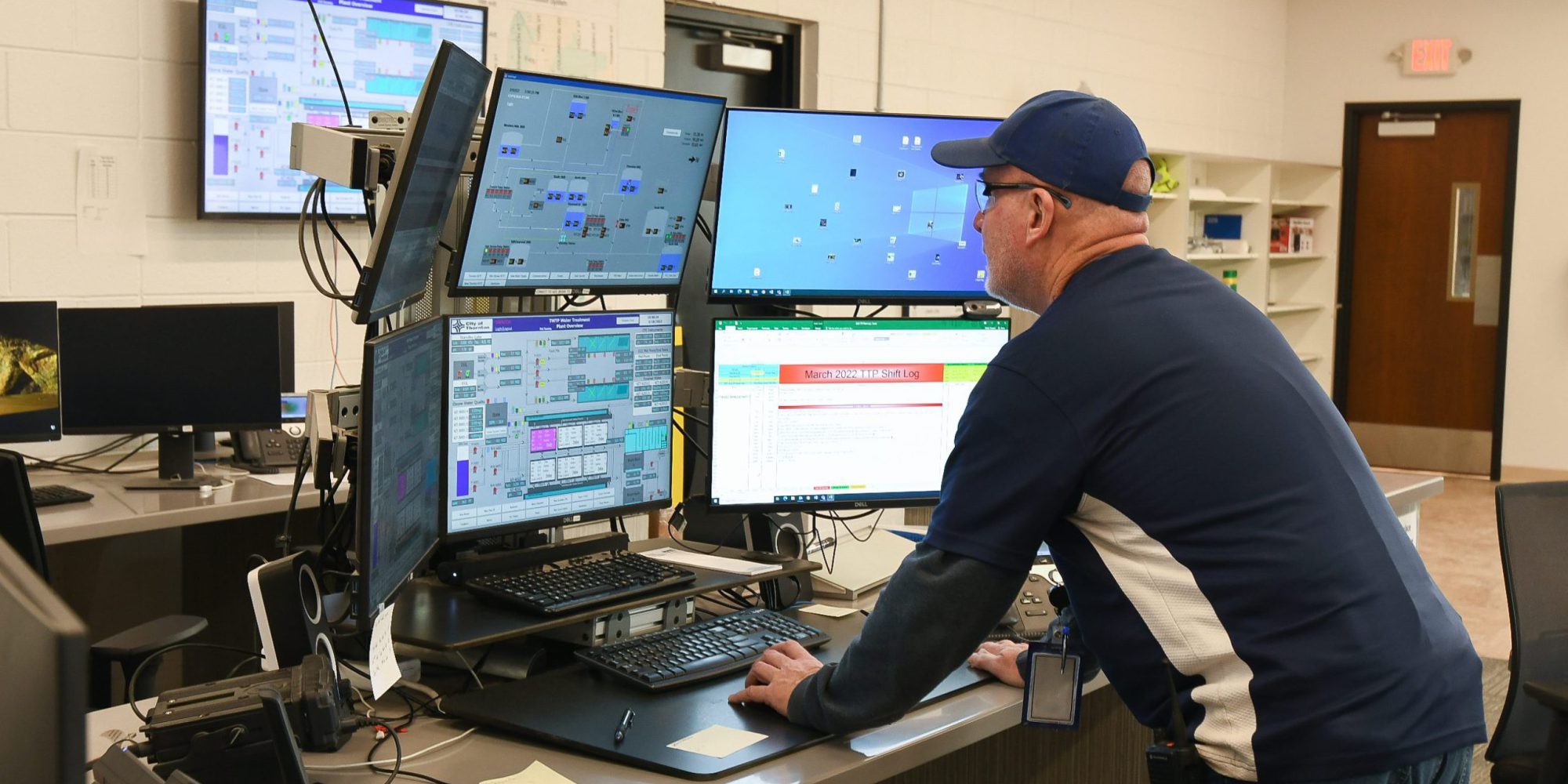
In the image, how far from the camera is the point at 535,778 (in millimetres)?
1372

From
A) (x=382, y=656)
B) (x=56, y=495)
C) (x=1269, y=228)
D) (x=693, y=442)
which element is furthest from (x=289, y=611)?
(x=1269, y=228)

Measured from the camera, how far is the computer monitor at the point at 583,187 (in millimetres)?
1771

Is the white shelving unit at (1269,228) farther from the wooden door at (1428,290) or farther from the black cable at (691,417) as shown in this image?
the black cable at (691,417)

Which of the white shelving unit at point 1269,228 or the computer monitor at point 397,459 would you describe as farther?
the white shelving unit at point 1269,228

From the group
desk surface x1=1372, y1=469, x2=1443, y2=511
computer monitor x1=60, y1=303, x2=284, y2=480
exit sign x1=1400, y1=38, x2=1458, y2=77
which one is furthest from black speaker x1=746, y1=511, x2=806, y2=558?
exit sign x1=1400, y1=38, x2=1458, y2=77

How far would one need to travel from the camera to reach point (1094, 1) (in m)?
7.04

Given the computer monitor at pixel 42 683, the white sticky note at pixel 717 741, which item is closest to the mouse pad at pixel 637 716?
the white sticky note at pixel 717 741

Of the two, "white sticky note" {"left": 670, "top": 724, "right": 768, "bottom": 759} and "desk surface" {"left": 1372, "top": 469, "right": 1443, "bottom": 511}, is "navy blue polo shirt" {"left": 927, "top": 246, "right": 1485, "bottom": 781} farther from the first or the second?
"desk surface" {"left": 1372, "top": 469, "right": 1443, "bottom": 511}

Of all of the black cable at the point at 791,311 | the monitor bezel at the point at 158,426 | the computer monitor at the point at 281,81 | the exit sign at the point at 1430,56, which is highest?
the exit sign at the point at 1430,56

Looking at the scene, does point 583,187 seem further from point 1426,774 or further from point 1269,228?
point 1269,228

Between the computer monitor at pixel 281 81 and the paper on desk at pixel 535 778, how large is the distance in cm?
260

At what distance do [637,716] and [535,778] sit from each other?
19cm

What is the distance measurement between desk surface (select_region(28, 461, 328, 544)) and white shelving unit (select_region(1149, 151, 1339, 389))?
5.14 meters

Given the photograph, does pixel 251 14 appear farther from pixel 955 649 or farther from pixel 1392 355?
pixel 1392 355
